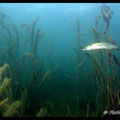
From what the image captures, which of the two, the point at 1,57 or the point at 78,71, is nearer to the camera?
the point at 1,57

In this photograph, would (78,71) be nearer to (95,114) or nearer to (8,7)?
(95,114)

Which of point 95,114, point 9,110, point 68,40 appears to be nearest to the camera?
point 9,110

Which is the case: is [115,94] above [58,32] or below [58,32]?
below

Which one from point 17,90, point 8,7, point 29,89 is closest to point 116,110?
point 29,89

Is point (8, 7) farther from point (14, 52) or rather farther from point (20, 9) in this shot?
point (14, 52)

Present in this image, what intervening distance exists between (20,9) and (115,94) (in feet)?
85.4

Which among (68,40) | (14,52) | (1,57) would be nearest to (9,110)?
(1,57)

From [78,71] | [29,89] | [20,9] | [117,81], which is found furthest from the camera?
[20,9]

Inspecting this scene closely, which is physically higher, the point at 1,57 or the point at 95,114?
the point at 1,57

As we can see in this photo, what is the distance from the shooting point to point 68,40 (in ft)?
173

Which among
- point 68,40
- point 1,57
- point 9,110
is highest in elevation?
point 68,40

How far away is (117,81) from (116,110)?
819 millimetres

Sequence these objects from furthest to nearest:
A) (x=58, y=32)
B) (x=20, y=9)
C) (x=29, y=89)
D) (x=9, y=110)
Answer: (x=58, y=32) < (x=20, y=9) < (x=29, y=89) < (x=9, y=110)

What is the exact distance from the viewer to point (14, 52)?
608cm
